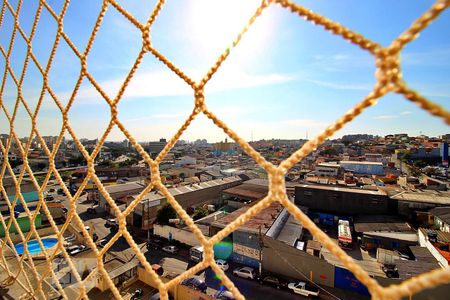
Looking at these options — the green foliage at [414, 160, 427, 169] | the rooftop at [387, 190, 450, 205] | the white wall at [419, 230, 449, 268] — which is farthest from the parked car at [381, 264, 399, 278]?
the green foliage at [414, 160, 427, 169]

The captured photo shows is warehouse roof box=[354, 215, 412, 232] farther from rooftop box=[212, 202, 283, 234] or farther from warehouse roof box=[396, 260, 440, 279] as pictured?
rooftop box=[212, 202, 283, 234]

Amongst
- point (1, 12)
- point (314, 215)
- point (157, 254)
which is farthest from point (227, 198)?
point (1, 12)

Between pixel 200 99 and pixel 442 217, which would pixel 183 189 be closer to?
pixel 442 217

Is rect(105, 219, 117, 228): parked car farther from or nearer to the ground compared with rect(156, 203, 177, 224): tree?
nearer to the ground

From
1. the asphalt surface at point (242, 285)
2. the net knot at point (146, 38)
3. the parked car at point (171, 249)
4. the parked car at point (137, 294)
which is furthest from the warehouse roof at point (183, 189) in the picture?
the net knot at point (146, 38)

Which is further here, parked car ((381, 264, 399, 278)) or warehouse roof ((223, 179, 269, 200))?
warehouse roof ((223, 179, 269, 200))

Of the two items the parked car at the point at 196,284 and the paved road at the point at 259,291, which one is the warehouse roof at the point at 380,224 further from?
the parked car at the point at 196,284

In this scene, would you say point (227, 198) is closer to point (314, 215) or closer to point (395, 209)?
point (314, 215)
